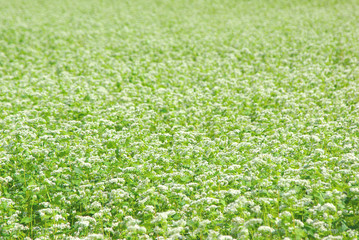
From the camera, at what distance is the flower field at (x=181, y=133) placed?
6.65m

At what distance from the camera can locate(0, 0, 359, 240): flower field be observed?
21.8ft

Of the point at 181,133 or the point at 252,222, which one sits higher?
the point at 181,133

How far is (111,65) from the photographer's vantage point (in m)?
17.5

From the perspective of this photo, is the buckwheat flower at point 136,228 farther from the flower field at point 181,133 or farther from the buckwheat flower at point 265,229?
the buckwheat flower at point 265,229

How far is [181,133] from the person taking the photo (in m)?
10.1

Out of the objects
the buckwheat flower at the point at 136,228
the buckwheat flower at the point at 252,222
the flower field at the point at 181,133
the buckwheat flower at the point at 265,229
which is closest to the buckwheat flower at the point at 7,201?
the flower field at the point at 181,133

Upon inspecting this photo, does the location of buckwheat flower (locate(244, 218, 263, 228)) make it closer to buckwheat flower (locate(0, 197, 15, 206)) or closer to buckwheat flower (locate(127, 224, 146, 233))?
buckwheat flower (locate(127, 224, 146, 233))

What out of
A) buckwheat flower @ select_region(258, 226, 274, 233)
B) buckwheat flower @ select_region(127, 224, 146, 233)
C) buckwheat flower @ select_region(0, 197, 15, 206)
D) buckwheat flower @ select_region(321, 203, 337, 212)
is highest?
buckwheat flower @ select_region(0, 197, 15, 206)

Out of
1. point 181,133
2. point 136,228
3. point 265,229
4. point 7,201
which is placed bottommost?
point 265,229

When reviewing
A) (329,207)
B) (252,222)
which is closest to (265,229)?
(252,222)

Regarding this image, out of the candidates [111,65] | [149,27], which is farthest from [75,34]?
[111,65]

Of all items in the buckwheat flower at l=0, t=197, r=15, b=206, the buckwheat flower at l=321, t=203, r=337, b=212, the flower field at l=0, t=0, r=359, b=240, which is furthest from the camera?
the buckwheat flower at l=0, t=197, r=15, b=206

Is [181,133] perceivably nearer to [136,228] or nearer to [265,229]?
[136,228]

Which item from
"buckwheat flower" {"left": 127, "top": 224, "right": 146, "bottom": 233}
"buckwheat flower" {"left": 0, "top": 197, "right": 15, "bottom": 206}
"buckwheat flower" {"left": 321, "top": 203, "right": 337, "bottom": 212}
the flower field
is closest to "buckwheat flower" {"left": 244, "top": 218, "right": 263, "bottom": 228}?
the flower field
